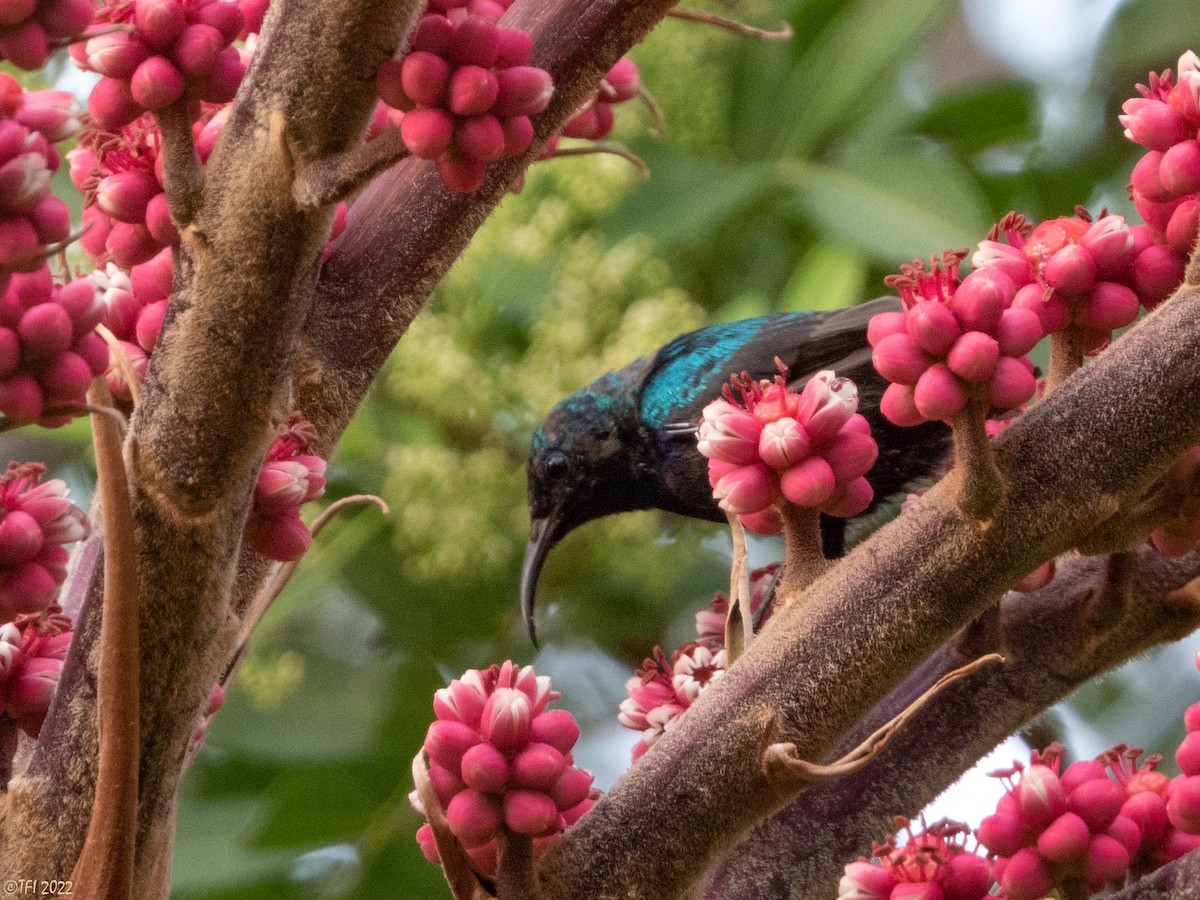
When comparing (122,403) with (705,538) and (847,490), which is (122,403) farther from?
(705,538)

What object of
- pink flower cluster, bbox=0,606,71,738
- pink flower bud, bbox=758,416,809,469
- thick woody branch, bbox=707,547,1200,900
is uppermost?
pink flower bud, bbox=758,416,809,469

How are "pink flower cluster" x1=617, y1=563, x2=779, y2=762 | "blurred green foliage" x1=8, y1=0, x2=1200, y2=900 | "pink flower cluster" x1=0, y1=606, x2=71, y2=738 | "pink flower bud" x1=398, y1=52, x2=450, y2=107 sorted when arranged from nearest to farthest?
"pink flower bud" x1=398, y1=52, x2=450, y2=107, "pink flower cluster" x1=0, y1=606, x2=71, y2=738, "pink flower cluster" x1=617, y1=563, x2=779, y2=762, "blurred green foliage" x1=8, y1=0, x2=1200, y2=900

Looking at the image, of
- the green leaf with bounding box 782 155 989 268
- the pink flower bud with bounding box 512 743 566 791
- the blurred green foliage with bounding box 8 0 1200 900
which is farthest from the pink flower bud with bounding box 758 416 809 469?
the green leaf with bounding box 782 155 989 268

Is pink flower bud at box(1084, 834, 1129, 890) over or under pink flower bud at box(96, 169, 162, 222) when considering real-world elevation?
under

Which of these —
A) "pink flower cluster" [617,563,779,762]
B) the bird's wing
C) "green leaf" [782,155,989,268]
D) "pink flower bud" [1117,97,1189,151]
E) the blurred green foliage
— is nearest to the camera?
"pink flower bud" [1117,97,1189,151]

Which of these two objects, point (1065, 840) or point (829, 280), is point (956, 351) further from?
point (829, 280)

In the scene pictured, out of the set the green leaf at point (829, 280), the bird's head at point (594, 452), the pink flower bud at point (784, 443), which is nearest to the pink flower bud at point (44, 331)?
the pink flower bud at point (784, 443)

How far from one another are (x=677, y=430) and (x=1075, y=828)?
1.32 metres

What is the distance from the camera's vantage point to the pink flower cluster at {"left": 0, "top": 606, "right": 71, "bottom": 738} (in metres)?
0.75

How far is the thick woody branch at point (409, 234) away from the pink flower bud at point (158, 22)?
0.57 ft

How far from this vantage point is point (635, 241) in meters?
1.67

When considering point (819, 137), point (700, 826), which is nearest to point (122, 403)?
point (700, 826)

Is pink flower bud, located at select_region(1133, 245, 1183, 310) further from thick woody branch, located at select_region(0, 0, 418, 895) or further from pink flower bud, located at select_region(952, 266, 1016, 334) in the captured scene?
thick woody branch, located at select_region(0, 0, 418, 895)

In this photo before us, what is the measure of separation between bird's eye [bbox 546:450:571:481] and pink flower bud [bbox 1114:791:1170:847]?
3.99 ft
